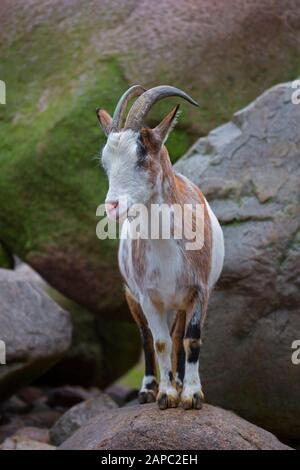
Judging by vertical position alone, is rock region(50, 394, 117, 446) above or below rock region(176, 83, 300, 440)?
below

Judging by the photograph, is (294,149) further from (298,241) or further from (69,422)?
(69,422)

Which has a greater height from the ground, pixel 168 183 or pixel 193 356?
pixel 168 183

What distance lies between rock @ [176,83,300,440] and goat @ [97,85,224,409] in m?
0.89

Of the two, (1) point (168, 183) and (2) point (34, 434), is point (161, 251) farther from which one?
(2) point (34, 434)

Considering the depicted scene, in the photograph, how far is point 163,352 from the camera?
7.20 meters

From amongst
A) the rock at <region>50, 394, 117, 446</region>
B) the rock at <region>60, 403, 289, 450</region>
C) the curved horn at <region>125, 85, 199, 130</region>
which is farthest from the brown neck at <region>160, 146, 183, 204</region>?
the rock at <region>50, 394, 117, 446</region>

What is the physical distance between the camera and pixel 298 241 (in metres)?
8.35

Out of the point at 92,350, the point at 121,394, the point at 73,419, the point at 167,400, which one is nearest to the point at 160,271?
the point at 167,400

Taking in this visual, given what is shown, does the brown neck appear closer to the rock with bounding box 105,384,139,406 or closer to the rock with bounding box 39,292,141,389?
the rock with bounding box 105,384,139,406

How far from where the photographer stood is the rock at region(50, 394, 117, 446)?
9469 mm

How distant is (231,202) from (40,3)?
374cm

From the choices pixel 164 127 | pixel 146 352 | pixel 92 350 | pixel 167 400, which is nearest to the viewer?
pixel 164 127

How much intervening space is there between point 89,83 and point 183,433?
4720mm

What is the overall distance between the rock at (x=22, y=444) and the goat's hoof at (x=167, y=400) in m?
2.07
